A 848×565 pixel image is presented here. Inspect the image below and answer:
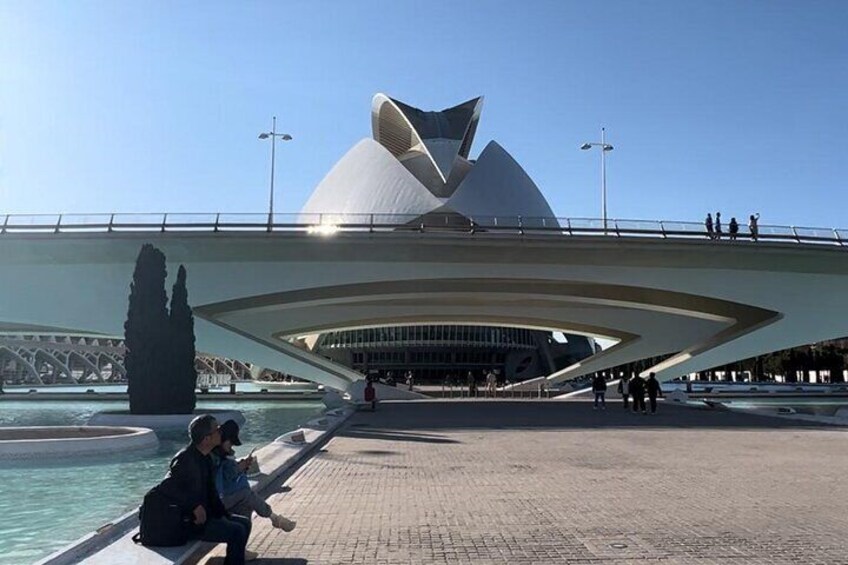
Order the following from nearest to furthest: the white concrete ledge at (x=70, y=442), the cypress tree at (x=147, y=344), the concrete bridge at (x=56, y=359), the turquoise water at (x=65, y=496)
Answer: the turquoise water at (x=65, y=496), the white concrete ledge at (x=70, y=442), the cypress tree at (x=147, y=344), the concrete bridge at (x=56, y=359)

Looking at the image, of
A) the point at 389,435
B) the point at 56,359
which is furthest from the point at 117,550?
the point at 56,359

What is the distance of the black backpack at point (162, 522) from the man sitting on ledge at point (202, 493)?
0.20 feet

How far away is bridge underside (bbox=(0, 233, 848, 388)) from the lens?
1122 inches

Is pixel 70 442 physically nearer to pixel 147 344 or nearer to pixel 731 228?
pixel 147 344

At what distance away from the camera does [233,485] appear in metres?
6.04

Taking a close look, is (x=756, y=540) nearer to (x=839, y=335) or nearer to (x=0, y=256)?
(x=0, y=256)

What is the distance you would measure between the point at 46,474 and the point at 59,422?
13300 millimetres

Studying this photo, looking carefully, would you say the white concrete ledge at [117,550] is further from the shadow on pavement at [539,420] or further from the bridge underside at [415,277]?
the bridge underside at [415,277]

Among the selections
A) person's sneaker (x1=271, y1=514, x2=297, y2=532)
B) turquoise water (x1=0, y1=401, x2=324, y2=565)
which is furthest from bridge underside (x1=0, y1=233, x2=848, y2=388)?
person's sneaker (x1=271, y1=514, x2=297, y2=532)

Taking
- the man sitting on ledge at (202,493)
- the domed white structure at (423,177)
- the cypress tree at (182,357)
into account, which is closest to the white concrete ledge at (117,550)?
the man sitting on ledge at (202,493)

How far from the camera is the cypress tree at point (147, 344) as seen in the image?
2106 cm

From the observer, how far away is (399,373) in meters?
70.9

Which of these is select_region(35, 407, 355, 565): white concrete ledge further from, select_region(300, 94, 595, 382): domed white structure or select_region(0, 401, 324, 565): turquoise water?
select_region(300, 94, 595, 382): domed white structure

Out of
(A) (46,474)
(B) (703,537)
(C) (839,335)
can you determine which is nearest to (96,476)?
(A) (46,474)
